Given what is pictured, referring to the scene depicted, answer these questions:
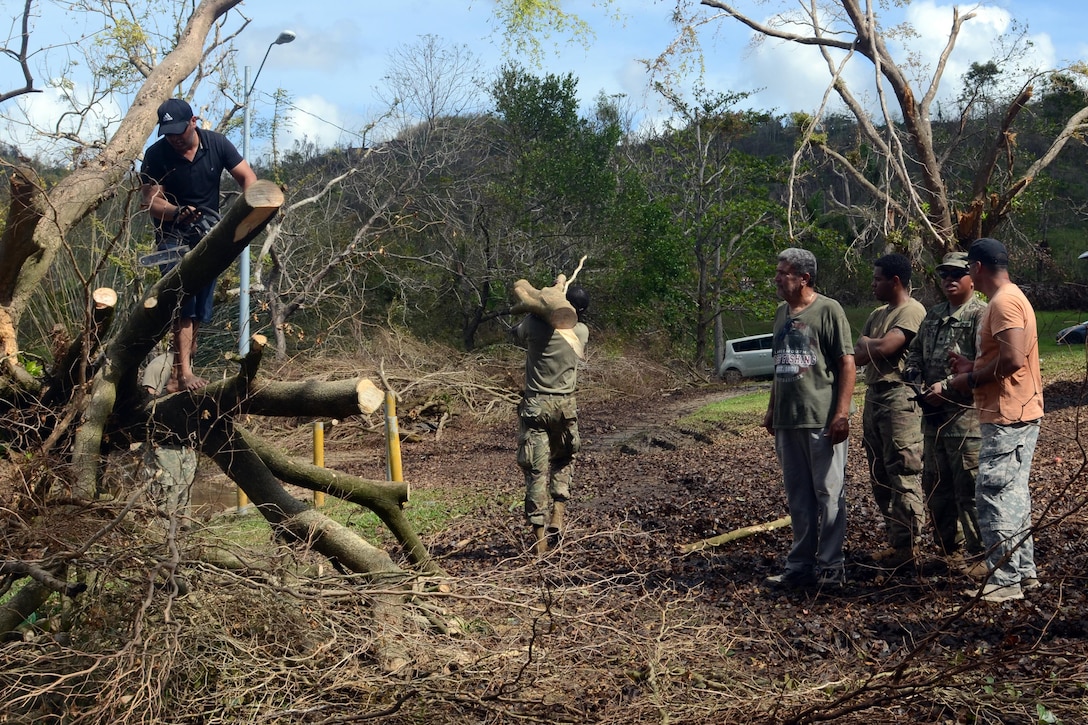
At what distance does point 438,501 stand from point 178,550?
666 cm

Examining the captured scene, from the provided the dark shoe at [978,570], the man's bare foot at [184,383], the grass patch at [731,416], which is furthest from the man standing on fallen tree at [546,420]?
the grass patch at [731,416]

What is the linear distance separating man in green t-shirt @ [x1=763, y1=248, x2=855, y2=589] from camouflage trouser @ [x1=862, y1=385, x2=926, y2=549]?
0.45 metres

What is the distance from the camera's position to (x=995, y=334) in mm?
5074

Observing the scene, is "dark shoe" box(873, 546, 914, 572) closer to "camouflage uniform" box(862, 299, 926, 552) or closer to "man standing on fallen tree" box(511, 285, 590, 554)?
"camouflage uniform" box(862, 299, 926, 552)

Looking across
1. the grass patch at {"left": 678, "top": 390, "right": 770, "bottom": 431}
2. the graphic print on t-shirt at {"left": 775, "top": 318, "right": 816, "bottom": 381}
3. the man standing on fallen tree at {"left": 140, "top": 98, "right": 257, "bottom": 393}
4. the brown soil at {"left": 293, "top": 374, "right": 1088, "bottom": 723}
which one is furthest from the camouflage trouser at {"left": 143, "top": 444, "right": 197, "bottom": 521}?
the grass patch at {"left": 678, "top": 390, "right": 770, "bottom": 431}

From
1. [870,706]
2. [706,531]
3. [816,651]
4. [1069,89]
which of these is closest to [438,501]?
[706,531]

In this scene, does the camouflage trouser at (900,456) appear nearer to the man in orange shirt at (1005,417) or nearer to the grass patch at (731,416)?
the man in orange shirt at (1005,417)

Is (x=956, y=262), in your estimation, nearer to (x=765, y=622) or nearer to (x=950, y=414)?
(x=950, y=414)

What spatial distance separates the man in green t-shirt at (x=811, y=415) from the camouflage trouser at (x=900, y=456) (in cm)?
45

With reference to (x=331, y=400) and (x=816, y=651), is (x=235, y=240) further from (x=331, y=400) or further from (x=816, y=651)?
(x=816, y=651)

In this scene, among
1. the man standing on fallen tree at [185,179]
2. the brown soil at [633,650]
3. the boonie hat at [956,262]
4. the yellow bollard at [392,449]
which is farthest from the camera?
the yellow bollard at [392,449]

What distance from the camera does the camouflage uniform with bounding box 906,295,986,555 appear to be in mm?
5566

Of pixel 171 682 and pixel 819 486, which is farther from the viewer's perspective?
pixel 819 486

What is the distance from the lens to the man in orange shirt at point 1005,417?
→ 16.4 feet
